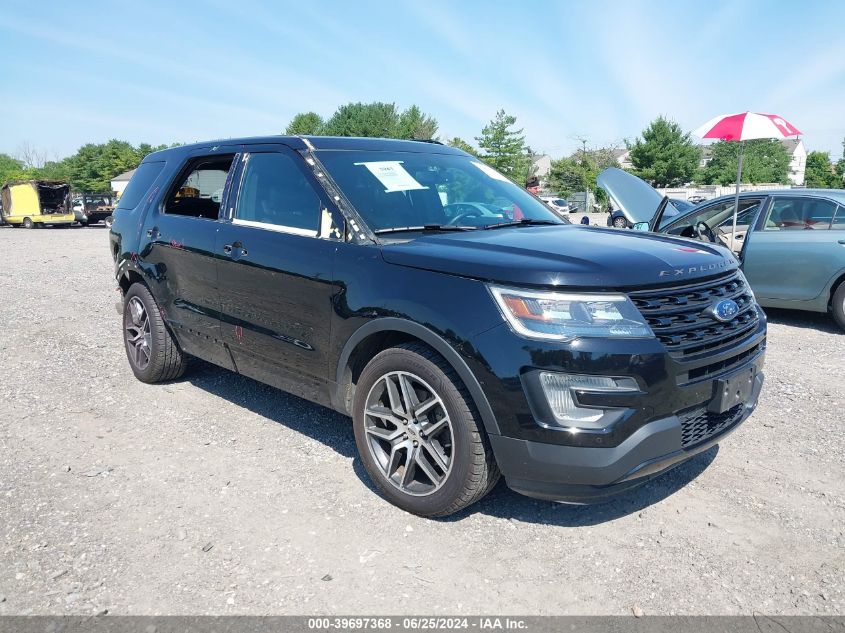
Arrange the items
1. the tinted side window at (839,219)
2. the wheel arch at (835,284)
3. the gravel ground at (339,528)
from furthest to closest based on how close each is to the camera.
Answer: the tinted side window at (839,219)
the wheel arch at (835,284)
the gravel ground at (339,528)

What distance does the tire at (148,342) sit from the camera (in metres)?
5.05

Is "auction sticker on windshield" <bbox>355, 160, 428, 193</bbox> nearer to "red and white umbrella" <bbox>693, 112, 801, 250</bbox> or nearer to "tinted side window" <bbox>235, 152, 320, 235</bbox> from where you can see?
"tinted side window" <bbox>235, 152, 320, 235</bbox>

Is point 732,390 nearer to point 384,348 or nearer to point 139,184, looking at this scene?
point 384,348

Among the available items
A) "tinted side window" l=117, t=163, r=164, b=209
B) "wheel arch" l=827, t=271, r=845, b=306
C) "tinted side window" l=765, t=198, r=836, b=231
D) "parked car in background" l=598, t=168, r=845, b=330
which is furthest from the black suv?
"tinted side window" l=765, t=198, r=836, b=231

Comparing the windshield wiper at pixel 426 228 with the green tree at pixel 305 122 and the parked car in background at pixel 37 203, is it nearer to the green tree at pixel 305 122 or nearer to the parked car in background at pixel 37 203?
the parked car in background at pixel 37 203

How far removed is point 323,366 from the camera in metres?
3.52

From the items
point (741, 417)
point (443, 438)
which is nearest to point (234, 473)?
point (443, 438)

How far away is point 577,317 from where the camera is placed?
266 cm

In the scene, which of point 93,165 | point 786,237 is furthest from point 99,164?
point 786,237

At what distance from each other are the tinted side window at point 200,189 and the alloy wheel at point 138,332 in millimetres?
887

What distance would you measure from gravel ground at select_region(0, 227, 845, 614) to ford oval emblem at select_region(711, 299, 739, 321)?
39.9 inches

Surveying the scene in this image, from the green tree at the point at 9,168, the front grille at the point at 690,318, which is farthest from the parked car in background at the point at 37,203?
the green tree at the point at 9,168

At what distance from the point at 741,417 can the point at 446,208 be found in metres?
1.94

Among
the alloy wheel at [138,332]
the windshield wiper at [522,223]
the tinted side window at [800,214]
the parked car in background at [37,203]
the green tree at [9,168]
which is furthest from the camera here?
the green tree at [9,168]
